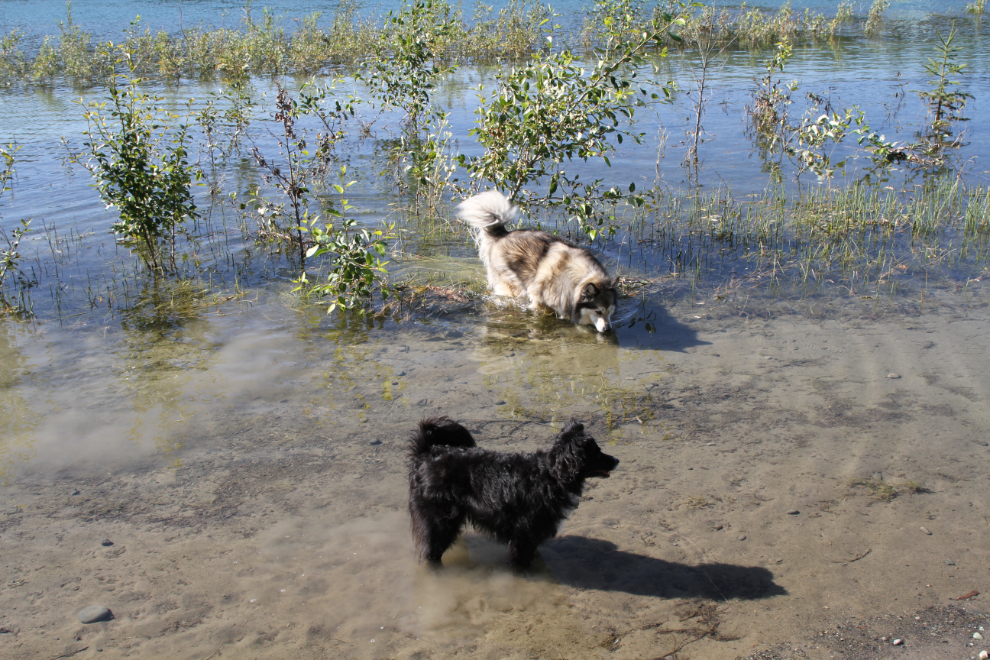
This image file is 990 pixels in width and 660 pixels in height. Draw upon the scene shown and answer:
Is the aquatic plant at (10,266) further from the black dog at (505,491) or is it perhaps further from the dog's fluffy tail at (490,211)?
the black dog at (505,491)

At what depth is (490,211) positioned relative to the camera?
7754 mm

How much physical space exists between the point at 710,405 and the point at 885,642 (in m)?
2.24

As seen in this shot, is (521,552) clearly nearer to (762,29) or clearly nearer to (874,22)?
(762,29)

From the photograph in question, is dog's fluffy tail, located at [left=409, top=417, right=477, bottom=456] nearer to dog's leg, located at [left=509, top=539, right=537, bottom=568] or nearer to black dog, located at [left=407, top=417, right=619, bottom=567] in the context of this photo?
black dog, located at [left=407, top=417, right=619, bottom=567]

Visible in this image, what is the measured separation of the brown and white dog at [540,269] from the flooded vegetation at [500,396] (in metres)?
0.21

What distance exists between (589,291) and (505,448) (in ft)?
7.61

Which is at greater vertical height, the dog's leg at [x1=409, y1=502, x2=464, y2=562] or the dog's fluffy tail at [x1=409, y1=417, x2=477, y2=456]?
the dog's fluffy tail at [x1=409, y1=417, x2=477, y2=456]

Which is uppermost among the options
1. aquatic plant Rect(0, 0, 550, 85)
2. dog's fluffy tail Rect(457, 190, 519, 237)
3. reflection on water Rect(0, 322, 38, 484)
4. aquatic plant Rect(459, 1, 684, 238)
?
aquatic plant Rect(0, 0, 550, 85)

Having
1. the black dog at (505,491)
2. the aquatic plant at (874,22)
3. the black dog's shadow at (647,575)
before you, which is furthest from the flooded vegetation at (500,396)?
the aquatic plant at (874,22)

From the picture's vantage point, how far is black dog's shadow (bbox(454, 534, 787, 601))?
11.5 ft

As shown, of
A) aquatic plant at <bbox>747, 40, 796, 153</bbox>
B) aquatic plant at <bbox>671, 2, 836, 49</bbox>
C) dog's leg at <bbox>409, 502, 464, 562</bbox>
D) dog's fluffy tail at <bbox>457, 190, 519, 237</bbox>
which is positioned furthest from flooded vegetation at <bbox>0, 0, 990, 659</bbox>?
aquatic plant at <bbox>671, 2, 836, 49</bbox>

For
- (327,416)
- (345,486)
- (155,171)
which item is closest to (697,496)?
(345,486)

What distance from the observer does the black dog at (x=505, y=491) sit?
3.49m

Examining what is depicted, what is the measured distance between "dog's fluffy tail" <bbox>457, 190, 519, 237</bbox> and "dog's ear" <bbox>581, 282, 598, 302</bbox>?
64.4 inches
